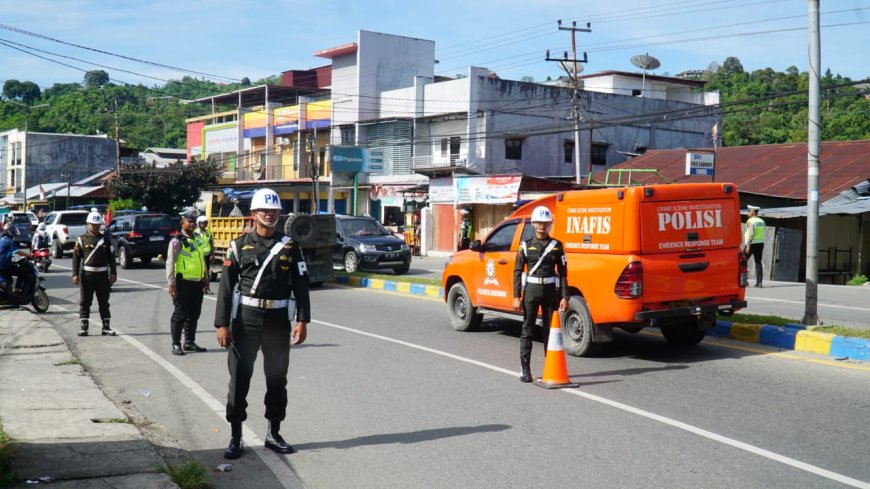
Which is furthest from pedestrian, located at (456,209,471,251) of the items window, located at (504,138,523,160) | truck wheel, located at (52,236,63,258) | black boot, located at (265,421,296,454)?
black boot, located at (265,421,296,454)

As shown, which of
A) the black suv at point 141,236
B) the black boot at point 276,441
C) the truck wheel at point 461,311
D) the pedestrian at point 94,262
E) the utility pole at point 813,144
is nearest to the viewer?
the black boot at point 276,441

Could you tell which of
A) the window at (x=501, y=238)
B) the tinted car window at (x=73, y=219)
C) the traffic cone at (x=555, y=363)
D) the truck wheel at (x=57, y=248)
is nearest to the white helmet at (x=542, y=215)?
the traffic cone at (x=555, y=363)

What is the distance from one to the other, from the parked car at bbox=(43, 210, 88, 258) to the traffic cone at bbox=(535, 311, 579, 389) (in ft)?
89.9

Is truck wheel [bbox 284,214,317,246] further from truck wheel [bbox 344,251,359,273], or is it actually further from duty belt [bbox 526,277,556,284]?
duty belt [bbox 526,277,556,284]

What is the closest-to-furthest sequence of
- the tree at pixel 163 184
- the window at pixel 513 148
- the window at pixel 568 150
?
the window at pixel 513 148 → the window at pixel 568 150 → the tree at pixel 163 184

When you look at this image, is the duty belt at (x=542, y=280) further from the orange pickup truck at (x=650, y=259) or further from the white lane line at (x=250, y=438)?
the white lane line at (x=250, y=438)

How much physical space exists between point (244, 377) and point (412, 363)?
3.98 meters

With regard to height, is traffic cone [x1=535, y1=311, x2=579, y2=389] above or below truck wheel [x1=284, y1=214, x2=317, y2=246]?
below

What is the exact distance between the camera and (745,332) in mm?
11367

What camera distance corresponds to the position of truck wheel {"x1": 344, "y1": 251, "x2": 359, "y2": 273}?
2405 cm

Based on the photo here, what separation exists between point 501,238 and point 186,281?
14.5ft

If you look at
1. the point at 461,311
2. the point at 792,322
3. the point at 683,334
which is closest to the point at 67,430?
the point at 461,311

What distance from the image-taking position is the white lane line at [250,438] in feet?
18.6

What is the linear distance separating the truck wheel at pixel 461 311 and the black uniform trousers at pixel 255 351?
653 centimetres
